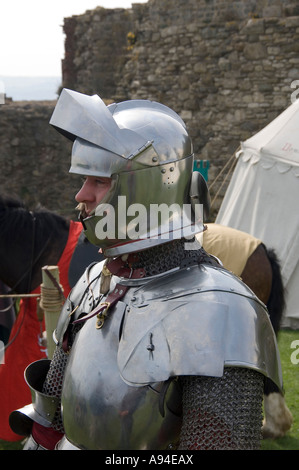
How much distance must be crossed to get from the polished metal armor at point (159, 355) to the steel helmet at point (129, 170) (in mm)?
184

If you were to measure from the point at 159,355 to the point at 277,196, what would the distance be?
230 inches

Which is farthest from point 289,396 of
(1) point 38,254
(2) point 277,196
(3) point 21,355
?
(2) point 277,196

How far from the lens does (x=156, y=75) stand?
11859mm

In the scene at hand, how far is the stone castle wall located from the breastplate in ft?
28.0

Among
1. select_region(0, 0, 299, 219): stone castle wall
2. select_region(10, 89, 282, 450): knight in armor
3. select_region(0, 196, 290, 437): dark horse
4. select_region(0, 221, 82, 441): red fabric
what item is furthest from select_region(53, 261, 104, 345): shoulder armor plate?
select_region(0, 0, 299, 219): stone castle wall

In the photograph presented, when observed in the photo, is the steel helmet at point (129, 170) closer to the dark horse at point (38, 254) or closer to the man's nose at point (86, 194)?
the man's nose at point (86, 194)

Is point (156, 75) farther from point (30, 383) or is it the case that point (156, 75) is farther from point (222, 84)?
point (30, 383)

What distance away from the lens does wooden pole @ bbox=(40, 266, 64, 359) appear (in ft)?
11.3

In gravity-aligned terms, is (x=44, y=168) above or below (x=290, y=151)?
below

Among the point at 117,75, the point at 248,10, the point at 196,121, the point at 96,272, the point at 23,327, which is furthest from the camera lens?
the point at 117,75

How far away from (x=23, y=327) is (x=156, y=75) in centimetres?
792

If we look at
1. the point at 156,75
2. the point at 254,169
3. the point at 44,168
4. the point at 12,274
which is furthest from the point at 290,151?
the point at 44,168

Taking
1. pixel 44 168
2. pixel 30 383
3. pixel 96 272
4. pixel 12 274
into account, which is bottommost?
pixel 44 168

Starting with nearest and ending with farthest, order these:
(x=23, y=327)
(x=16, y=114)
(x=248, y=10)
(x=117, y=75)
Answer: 1. (x=23, y=327)
2. (x=248, y=10)
3. (x=16, y=114)
4. (x=117, y=75)
